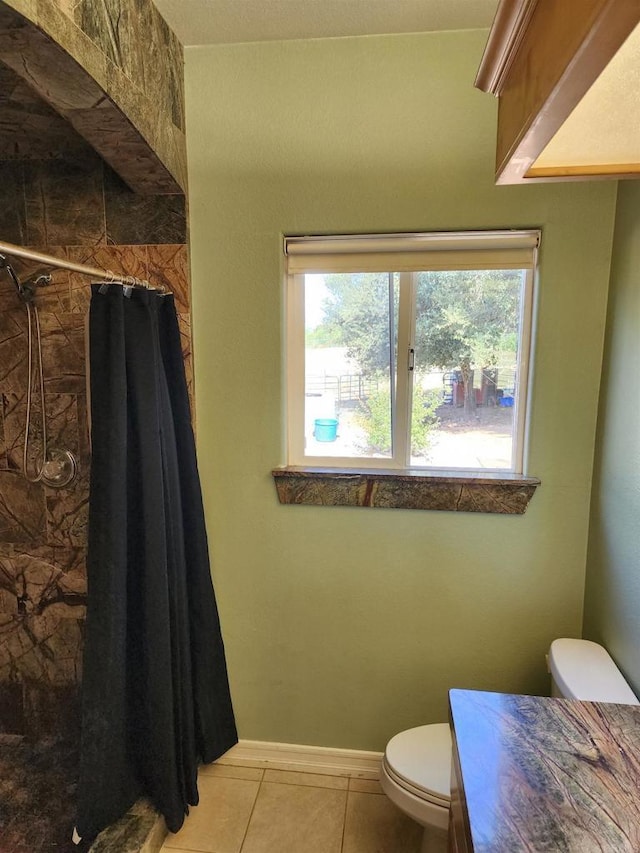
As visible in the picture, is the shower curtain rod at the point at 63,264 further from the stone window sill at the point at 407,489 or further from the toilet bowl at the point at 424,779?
the toilet bowl at the point at 424,779

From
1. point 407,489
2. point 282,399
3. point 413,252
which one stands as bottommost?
point 407,489

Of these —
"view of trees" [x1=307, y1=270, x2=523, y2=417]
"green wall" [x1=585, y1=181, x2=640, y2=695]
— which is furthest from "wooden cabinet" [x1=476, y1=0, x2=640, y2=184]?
"view of trees" [x1=307, y1=270, x2=523, y2=417]

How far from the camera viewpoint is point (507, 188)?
154cm

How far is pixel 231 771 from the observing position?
185 cm

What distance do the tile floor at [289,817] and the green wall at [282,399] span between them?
15 cm

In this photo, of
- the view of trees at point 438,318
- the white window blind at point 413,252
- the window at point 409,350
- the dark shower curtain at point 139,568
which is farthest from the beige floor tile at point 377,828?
the white window blind at point 413,252

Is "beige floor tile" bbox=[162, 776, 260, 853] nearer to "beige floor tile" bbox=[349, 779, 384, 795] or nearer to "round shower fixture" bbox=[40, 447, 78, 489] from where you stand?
"beige floor tile" bbox=[349, 779, 384, 795]

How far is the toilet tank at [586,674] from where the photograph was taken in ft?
4.14

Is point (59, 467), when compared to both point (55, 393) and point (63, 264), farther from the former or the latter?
point (63, 264)

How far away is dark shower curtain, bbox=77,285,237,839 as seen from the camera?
4.50ft

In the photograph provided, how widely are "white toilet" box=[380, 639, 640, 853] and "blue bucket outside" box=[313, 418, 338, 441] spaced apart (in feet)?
3.27

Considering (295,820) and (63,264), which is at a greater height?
(63,264)

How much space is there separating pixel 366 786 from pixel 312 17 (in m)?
2.60

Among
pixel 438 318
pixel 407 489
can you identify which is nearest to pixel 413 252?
pixel 438 318
